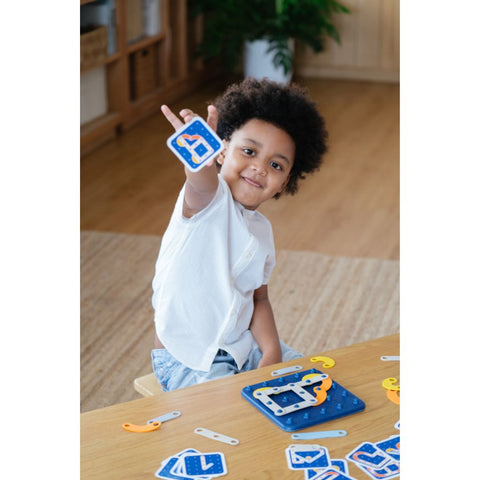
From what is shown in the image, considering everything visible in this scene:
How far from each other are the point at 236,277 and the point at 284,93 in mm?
374

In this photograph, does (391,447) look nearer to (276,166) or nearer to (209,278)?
(209,278)

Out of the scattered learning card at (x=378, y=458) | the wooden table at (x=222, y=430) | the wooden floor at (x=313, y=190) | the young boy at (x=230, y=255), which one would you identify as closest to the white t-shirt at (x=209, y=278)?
the young boy at (x=230, y=255)

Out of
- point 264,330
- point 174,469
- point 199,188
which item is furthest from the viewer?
point 264,330

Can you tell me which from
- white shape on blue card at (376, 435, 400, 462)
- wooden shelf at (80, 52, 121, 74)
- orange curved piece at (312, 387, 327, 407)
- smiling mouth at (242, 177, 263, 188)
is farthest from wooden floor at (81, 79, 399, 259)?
white shape on blue card at (376, 435, 400, 462)

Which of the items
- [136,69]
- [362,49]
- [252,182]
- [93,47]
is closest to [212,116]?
[252,182]

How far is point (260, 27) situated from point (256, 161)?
13.9 feet

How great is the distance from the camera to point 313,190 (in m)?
3.86

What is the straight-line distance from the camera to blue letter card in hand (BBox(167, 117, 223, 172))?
2.83 ft

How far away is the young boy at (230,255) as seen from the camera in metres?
1.34

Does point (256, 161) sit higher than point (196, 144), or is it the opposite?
point (196, 144)

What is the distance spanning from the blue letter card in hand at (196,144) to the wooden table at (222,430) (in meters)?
0.32

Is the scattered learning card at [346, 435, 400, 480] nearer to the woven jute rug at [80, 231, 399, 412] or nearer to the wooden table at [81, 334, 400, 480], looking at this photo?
the wooden table at [81, 334, 400, 480]

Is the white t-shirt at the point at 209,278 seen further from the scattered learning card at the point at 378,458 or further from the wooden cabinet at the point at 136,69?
the wooden cabinet at the point at 136,69
